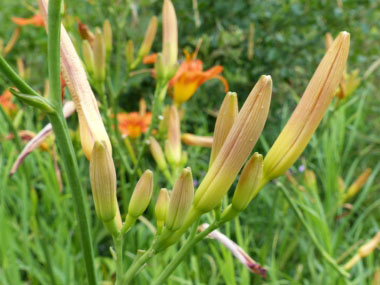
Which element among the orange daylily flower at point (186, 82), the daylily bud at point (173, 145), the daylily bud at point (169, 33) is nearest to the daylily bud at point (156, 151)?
the daylily bud at point (173, 145)

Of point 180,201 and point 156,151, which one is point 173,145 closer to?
point 156,151

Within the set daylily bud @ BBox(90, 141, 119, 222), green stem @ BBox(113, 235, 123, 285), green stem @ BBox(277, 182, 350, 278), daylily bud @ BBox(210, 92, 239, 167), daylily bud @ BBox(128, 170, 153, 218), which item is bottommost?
green stem @ BBox(277, 182, 350, 278)

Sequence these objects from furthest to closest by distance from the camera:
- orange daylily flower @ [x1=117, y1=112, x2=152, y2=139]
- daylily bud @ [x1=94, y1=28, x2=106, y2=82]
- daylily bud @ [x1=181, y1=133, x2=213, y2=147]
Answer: orange daylily flower @ [x1=117, y1=112, x2=152, y2=139], daylily bud @ [x1=181, y1=133, x2=213, y2=147], daylily bud @ [x1=94, y1=28, x2=106, y2=82]

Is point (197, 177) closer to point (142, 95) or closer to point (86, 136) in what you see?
point (142, 95)

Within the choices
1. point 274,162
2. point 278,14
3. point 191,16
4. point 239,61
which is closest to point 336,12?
point 278,14

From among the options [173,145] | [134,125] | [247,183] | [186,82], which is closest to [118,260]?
[247,183]

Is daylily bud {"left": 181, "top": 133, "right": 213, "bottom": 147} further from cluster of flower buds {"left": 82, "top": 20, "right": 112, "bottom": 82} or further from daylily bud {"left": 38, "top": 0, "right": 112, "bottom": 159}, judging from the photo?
daylily bud {"left": 38, "top": 0, "right": 112, "bottom": 159}

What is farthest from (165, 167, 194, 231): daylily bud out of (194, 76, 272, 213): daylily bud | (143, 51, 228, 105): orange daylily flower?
(143, 51, 228, 105): orange daylily flower

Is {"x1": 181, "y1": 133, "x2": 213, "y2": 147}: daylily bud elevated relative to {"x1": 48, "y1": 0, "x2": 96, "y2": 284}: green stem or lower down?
lower down
